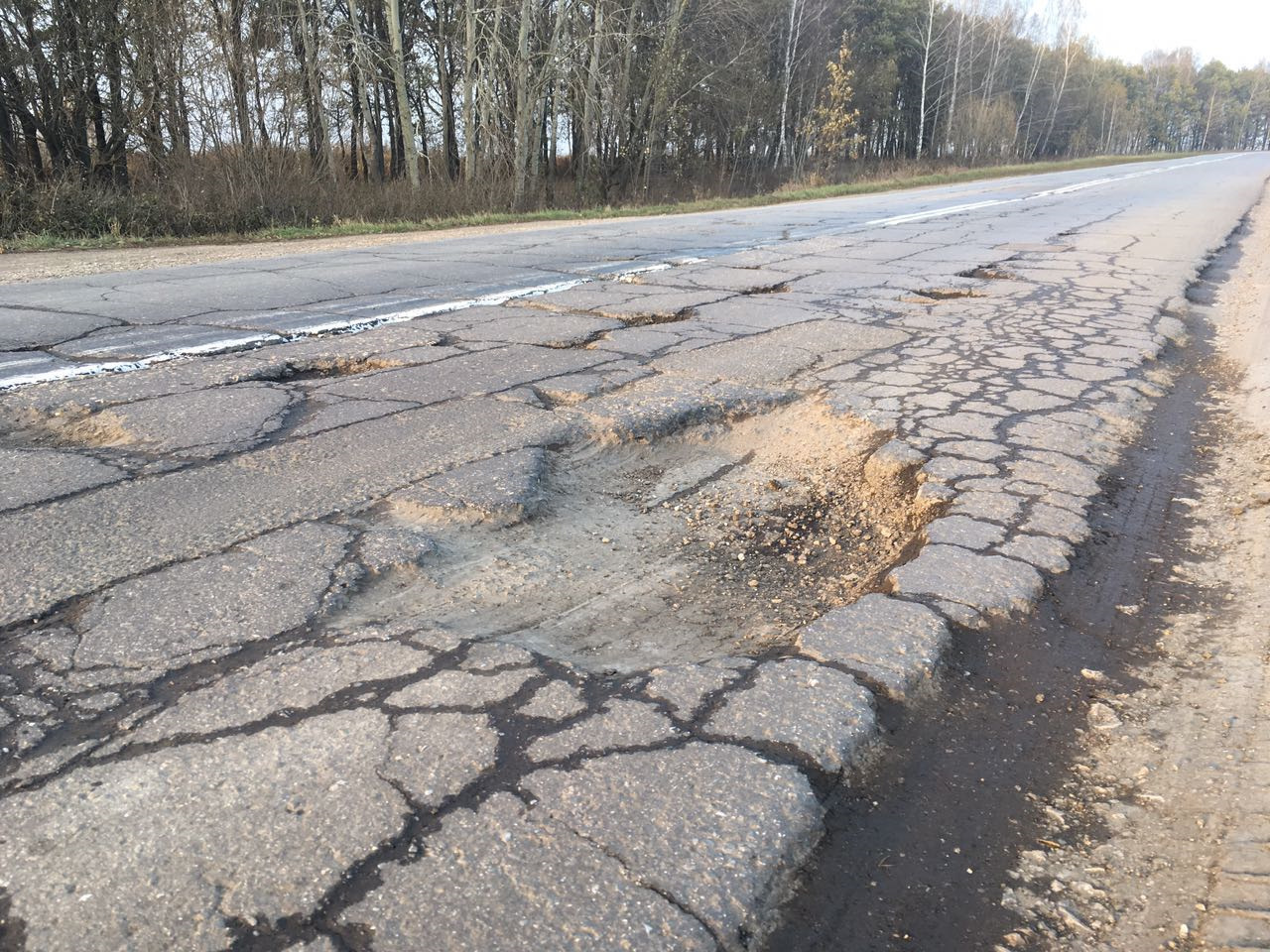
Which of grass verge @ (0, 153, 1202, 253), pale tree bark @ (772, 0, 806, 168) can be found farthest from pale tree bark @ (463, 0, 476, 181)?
pale tree bark @ (772, 0, 806, 168)

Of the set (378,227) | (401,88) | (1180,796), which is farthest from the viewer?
(401,88)

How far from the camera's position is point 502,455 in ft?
11.5

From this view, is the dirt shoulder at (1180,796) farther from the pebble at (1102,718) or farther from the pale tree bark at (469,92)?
the pale tree bark at (469,92)

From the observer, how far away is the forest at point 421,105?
12.9m

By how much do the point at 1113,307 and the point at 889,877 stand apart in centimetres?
626

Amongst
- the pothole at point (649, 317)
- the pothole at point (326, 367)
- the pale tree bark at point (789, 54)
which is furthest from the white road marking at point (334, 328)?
the pale tree bark at point (789, 54)

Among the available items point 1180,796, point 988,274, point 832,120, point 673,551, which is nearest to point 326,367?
point 673,551

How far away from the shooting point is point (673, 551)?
3.06m

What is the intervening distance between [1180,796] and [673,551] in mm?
1598

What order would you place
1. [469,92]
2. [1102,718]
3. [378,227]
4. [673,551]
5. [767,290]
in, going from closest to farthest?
[1102,718], [673,551], [767,290], [378,227], [469,92]

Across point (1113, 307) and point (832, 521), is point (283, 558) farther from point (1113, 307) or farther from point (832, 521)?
point (1113, 307)

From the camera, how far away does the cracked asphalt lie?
1556 millimetres

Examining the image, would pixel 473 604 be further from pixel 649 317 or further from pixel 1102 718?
pixel 649 317

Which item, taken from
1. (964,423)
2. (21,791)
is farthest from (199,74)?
(21,791)
